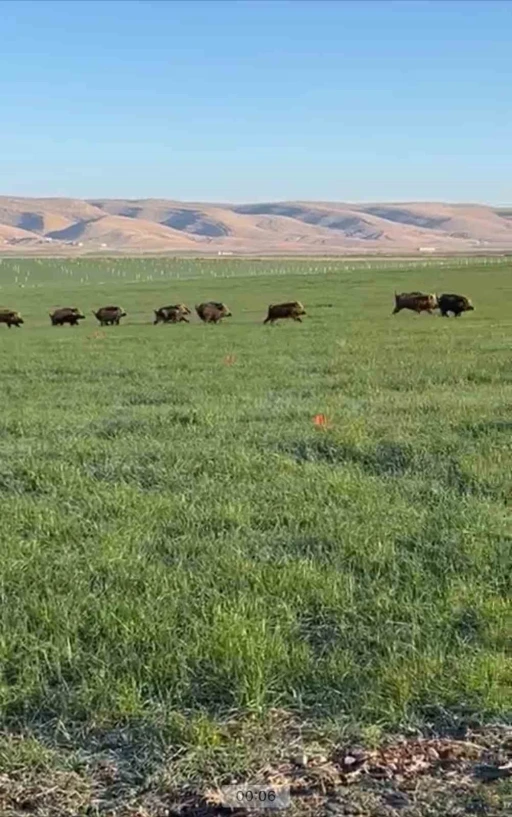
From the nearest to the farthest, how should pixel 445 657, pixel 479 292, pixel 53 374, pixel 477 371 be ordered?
pixel 445 657 → pixel 477 371 → pixel 53 374 → pixel 479 292

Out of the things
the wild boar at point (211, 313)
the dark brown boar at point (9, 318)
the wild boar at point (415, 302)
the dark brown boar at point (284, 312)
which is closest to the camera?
Result: the dark brown boar at point (284, 312)

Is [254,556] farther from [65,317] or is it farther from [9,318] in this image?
[9,318]

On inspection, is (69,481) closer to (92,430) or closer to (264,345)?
(92,430)

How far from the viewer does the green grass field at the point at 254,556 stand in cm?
416

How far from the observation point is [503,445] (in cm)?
919

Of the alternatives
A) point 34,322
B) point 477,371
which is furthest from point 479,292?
point 477,371

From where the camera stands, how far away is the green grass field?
4164 mm

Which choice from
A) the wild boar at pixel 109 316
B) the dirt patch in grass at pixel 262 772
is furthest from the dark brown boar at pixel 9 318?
the dirt patch in grass at pixel 262 772

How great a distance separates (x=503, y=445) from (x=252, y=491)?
2898mm

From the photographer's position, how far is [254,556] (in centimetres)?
592

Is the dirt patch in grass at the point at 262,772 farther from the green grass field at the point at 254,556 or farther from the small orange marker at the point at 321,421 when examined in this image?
the small orange marker at the point at 321,421
